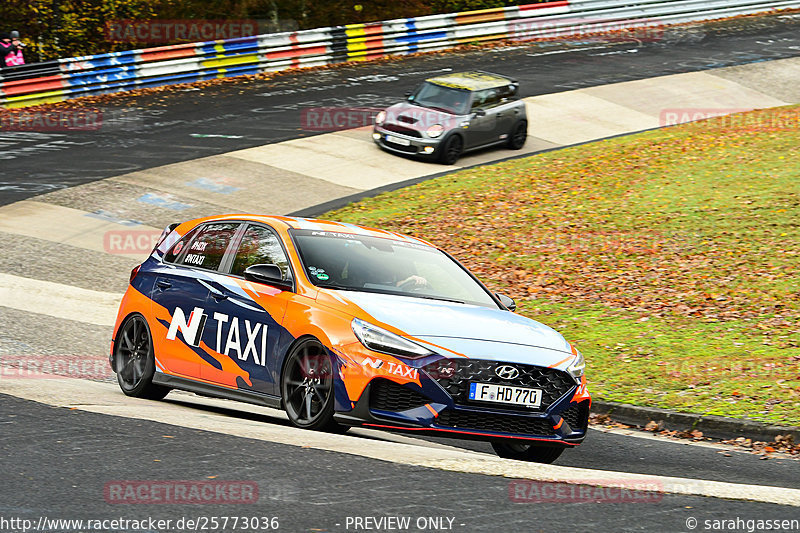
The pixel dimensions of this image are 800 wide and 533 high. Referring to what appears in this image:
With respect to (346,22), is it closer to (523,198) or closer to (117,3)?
(117,3)

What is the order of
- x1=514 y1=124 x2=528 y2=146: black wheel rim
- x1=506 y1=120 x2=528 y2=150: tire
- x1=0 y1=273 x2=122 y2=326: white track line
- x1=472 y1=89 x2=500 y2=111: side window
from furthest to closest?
x1=514 y1=124 x2=528 y2=146: black wheel rim < x1=506 y1=120 x2=528 y2=150: tire < x1=472 y1=89 x2=500 y2=111: side window < x1=0 y1=273 x2=122 y2=326: white track line

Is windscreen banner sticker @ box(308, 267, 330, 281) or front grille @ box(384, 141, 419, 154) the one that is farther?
front grille @ box(384, 141, 419, 154)

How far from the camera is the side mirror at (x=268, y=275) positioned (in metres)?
8.05

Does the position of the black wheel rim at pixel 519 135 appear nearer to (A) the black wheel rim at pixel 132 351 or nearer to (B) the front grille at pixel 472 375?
(A) the black wheel rim at pixel 132 351

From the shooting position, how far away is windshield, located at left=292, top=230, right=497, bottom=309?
816 cm

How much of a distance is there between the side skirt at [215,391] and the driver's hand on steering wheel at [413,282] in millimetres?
1306

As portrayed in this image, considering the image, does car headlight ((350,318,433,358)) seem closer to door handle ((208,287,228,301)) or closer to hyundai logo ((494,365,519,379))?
hyundai logo ((494,365,519,379))

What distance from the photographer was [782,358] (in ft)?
37.7

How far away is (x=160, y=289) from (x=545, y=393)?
3573 mm

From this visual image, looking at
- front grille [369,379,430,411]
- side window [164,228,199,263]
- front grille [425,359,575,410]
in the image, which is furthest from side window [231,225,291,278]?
front grille [425,359,575,410]

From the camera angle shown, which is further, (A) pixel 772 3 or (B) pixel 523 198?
(A) pixel 772 3

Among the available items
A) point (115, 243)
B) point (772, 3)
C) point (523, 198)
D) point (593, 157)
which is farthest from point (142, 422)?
point (772, 3)

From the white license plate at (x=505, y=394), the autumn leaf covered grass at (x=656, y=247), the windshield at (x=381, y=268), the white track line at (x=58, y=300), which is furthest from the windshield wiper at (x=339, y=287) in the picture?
the white track line at (x=58, y=300)

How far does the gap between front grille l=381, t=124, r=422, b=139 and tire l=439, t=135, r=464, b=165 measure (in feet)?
2.07
